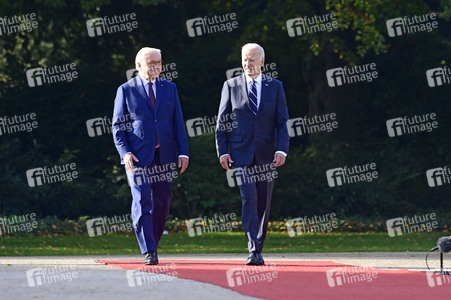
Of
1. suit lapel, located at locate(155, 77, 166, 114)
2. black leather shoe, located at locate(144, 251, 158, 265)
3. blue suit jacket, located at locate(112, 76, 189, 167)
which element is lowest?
black leather shoe, located at locate(144, 251, 158, 265)

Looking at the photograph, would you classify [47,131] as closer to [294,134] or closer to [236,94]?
[294,134]

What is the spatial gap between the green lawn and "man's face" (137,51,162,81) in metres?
4.99

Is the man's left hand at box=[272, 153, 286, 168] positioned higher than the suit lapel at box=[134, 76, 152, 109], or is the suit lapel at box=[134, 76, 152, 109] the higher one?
the suit lapel at box=[134, 76, 152, 109]

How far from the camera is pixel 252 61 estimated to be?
1112cm

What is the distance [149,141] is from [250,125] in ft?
3.49

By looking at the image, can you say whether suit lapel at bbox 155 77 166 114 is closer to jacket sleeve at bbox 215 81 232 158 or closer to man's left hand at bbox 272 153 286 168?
jacket sleeve at bbox 215 81 232 158

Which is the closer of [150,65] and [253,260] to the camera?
[253,260]

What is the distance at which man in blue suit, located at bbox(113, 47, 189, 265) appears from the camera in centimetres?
1110

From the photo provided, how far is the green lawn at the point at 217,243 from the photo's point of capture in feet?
53.5

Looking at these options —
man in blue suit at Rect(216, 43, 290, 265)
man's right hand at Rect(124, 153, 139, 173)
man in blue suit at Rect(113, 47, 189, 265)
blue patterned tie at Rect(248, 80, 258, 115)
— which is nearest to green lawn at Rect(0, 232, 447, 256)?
man in blue suit at Rect(113, 47, 189, 265)

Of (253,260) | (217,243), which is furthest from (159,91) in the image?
(217,243)

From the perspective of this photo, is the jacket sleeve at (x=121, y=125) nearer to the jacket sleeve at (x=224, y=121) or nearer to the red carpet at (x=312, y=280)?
the jacket sleeve at (x=224, y=121)

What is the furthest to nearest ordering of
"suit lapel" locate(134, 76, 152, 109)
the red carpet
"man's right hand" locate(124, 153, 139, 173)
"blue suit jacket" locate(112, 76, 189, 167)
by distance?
"suit lapel" locate(134, 76, 152, 109) → "blue suit jacket" locate(112, 76, 189, 167) → "man's right hand" locate(124, 153, 139, 173) → the red carpet

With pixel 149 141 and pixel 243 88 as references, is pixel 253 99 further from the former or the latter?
pixel 149 141
